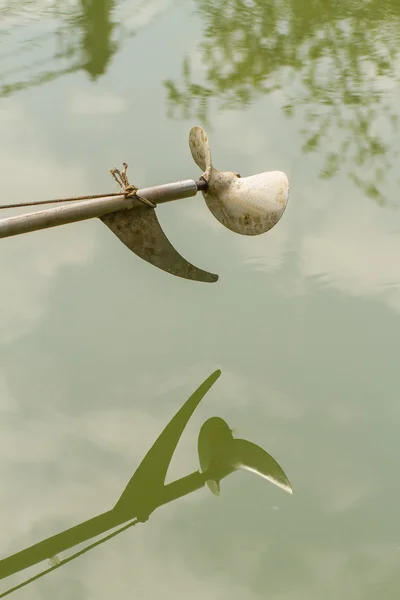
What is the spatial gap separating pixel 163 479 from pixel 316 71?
2.13 metres

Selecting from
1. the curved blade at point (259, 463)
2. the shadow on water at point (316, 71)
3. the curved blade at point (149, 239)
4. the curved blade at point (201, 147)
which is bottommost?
the curved blade at point (259, 463)

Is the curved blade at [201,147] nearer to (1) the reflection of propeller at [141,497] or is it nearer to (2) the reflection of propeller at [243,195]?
(2) the reflection of propeller at [243,195]

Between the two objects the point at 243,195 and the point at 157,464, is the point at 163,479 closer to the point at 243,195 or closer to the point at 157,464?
the point at 157,464

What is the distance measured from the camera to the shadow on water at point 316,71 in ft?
10.2

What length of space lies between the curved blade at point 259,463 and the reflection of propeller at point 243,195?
0.56 m

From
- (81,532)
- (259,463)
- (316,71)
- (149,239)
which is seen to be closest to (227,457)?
(259,463)

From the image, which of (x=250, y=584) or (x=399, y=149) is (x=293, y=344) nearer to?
(x=250, y=584)

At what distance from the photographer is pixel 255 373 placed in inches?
87.1

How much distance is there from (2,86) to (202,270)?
1.55 m

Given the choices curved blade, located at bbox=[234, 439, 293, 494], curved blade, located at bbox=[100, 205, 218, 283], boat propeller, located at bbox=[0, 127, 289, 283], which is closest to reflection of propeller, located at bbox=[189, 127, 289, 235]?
boat propeller, located at bbox=[0, 127, 289, 283]

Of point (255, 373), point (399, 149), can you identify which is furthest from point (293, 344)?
point (399, 149)

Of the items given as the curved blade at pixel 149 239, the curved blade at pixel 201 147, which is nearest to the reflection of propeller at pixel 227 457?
the curved blade at pixel 149 239

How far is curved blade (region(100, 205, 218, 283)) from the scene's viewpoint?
2.17m

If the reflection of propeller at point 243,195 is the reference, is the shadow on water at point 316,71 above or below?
below
